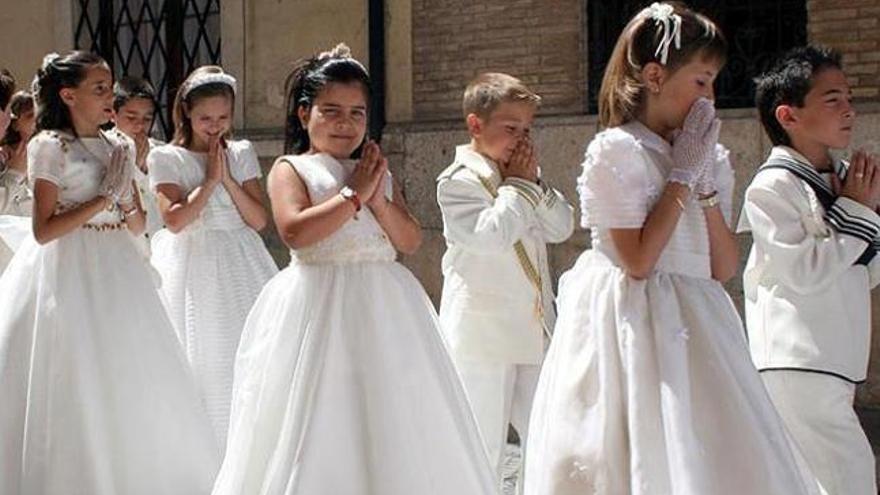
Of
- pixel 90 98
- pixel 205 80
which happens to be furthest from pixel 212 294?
pixel 90 98

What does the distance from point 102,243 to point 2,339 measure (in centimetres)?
52

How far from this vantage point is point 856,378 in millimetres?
4684

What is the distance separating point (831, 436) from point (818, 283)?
0.48 m

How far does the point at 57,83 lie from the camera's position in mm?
5734

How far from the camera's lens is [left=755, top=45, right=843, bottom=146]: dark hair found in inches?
191

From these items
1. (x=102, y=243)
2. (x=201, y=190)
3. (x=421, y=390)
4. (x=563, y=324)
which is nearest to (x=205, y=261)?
(x=201, y=190)

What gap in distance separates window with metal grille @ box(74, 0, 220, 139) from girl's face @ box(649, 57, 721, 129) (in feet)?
29.2

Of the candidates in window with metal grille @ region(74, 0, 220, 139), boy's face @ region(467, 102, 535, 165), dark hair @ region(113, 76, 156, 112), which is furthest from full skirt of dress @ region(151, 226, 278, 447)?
window with metal grille @ region(74, 0, 220, 139)

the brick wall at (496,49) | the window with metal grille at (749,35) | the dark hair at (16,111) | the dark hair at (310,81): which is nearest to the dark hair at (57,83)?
the dark hair at (310,81)

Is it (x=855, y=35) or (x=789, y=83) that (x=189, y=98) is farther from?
(x=855, y=35)

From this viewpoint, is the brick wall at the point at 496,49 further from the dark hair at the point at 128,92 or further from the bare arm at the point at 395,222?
the bare arm at the point at 395,222

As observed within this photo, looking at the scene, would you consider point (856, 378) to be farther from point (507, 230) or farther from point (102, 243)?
point (102, 243)

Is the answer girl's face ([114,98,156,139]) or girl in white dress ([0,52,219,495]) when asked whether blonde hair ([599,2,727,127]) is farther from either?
girl's face ([114,98,156,139])

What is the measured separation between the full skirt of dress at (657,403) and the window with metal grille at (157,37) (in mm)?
9021
